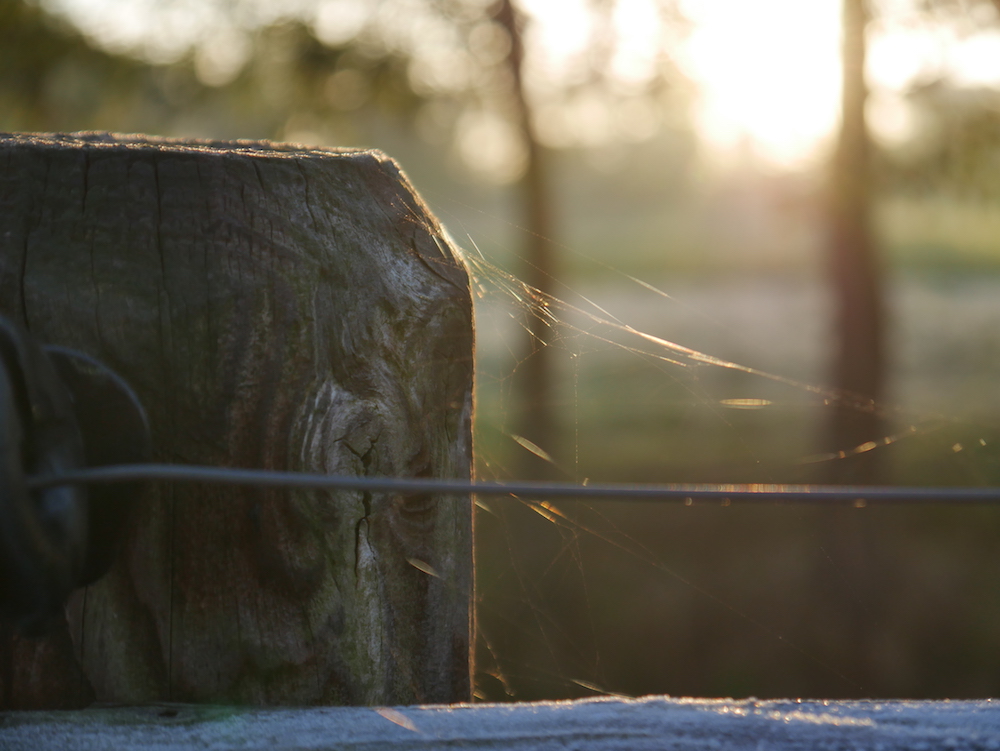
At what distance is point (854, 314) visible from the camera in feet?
21.1

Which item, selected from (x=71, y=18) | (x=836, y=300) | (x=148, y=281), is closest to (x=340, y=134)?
(x=71, y=18)

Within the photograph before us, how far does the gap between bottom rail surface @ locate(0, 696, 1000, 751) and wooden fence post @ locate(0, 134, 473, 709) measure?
0.06 meters

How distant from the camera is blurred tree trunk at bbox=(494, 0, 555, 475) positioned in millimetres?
7078

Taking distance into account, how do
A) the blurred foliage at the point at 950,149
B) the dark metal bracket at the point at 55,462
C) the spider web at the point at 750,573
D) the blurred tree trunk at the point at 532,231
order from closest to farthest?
1. the dark metal bracket at the point at 55,462
2. the blurred foliage at the point at 950,149
3. the spider web at the point at 750,573
4. the blurred tree trunk at the point at 532,231

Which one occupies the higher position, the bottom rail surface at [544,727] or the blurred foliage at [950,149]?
the blurred foliage at [950,149]

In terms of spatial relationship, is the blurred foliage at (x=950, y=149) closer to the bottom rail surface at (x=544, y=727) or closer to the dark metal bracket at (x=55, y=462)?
the bottom rail surface at (x=544, y=727)

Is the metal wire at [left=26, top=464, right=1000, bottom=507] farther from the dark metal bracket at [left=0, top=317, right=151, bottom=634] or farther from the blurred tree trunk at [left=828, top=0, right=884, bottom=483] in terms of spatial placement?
the blurred tree trunk at [left=828, top=0, right=884, bottom=483]

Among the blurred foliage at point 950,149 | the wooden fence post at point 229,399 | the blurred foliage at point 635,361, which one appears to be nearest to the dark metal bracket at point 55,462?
the wooden fence post at point 229,399

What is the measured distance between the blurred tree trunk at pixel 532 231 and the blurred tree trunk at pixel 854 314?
2.41 metres

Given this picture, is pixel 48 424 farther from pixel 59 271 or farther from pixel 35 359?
pixel 59 271

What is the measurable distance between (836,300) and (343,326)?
21.2 ft

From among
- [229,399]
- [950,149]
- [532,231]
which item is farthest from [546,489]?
[532,231]

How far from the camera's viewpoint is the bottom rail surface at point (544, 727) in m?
0.72

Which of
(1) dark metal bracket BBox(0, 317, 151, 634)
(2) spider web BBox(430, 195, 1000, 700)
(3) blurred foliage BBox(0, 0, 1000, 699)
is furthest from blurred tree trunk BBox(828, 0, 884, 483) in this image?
(1) dark metal bracket BBox(0, 317, 151, 634)
